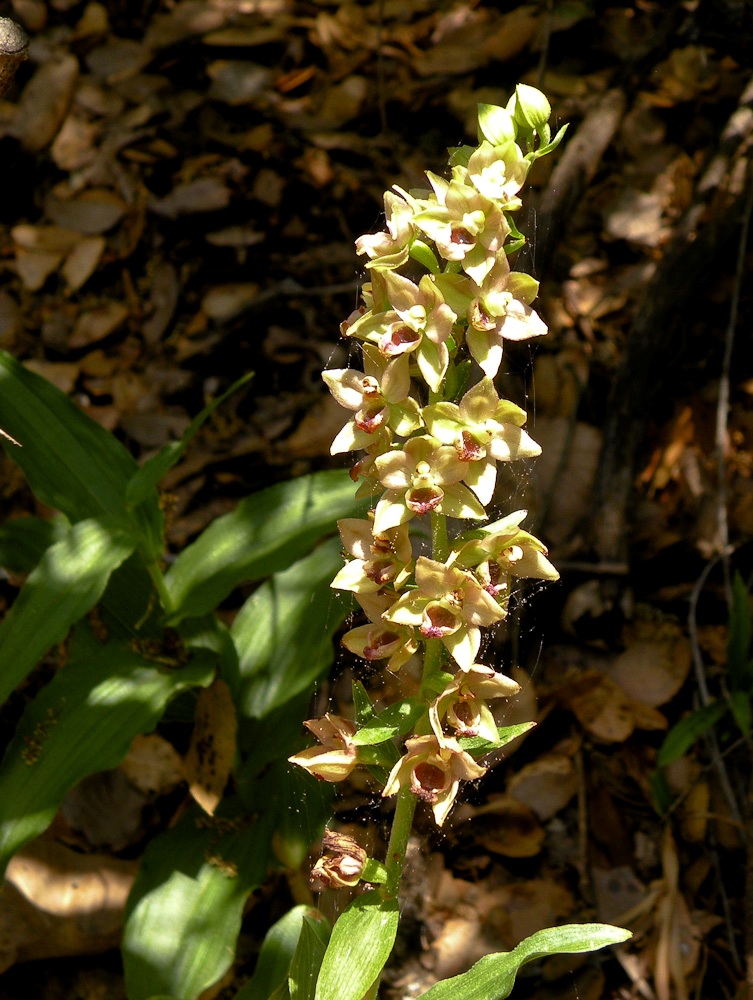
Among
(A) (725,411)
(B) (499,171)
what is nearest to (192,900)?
(B) (499,171)

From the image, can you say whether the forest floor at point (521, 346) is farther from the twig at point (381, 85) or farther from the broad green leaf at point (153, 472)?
the broad green leaf at point (153, 472)

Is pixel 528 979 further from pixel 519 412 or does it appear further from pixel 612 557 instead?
pixel 519 412

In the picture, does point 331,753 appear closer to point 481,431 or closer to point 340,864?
point 340,864

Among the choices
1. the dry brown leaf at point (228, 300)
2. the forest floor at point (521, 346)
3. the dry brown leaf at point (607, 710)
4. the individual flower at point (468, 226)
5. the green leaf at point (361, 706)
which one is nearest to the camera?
the individual flower at point (468, 226)

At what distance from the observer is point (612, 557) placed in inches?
117

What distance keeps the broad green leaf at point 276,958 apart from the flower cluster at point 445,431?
755 millimetres

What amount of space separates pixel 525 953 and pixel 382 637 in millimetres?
498

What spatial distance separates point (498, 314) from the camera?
1.33 metres

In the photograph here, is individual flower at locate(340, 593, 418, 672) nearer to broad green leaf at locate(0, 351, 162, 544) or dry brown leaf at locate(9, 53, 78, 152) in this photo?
broad green leaf at locate(0, 351, 162, 544)

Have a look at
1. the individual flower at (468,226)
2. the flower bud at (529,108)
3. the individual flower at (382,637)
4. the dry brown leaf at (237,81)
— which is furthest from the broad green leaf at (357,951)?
the dry brown leaf at (237,81)

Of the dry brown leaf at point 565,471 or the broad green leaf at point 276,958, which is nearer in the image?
the broad green leaf at point 276,958

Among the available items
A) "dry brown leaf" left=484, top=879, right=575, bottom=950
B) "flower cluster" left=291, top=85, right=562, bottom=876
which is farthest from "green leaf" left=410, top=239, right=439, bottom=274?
"dry brown leaf" left=484, top=879, right=575, bottom=950

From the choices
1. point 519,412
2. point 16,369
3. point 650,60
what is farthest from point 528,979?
point 650,60

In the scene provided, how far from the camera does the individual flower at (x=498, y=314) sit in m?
1.33
